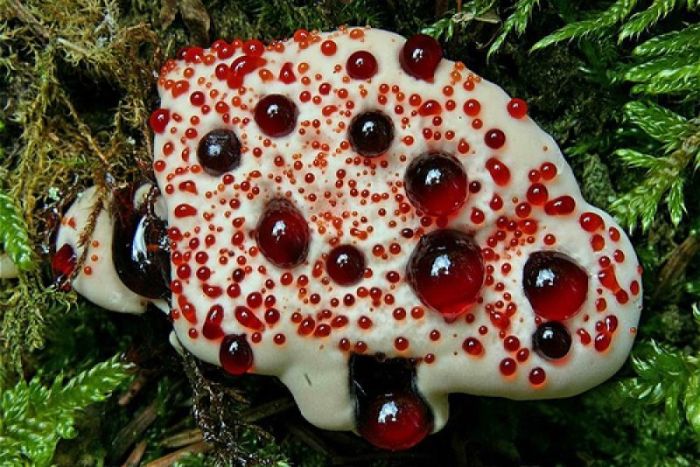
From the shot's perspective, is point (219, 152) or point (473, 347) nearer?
point (473, 347)

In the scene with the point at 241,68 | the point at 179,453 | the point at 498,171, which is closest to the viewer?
the point at 498,171

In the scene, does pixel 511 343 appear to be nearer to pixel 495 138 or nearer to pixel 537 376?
pixel 537 376

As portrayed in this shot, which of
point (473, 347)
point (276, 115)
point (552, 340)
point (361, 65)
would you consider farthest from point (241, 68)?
point (552, 340)

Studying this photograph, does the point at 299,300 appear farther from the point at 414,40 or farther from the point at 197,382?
the point at 414,40

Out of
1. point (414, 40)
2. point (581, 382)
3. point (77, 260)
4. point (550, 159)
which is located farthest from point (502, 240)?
point (77, 260)

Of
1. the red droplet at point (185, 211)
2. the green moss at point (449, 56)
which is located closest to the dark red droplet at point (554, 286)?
the green moss at point (449, 56)

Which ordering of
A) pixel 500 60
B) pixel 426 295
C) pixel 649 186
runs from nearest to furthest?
pixel 426 295 < pixel 649 186 < pixel 500 60

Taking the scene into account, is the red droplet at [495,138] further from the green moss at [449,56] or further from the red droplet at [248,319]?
the red droplet at [248,319]

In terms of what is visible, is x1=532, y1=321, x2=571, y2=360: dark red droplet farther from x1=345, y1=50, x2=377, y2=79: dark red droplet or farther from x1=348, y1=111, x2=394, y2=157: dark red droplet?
x1=345, y1=50, x2=377, y2=79: dark red droplet
